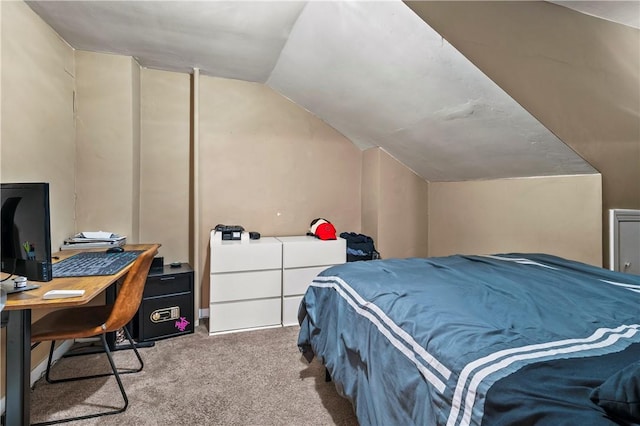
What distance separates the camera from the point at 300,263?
296 centimetres

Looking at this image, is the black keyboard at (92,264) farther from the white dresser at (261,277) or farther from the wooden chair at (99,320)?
the white dresser at (261,277)

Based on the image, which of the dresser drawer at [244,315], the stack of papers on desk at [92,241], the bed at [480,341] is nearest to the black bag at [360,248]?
the dresser drawer at [244,315]

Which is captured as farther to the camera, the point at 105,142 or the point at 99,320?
the point at 105,142

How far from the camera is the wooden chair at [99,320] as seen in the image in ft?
5.32

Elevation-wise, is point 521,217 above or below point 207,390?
above

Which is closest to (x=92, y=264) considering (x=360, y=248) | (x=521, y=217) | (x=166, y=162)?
(x=166, y=162)

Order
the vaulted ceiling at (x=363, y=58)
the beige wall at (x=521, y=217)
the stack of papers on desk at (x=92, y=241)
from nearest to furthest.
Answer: the vaulted ceiling at (x=363, y=58) → the beige wall at (x=521, y=217) → the stack of papers on desk at (x=92, y=241)

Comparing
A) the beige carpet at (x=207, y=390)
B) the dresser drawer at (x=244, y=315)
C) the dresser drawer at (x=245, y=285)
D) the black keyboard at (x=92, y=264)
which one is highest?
the black keyboard at (x=92, y=264)

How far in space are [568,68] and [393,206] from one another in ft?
6.04

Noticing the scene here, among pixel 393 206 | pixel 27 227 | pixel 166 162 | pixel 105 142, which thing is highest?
pixel 105 142

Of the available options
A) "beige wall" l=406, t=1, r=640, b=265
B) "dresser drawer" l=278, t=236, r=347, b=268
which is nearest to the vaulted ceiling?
"beige wall" l=406, t=1, r=640, b=265

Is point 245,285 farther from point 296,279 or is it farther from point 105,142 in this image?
point 105,142

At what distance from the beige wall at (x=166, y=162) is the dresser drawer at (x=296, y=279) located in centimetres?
100

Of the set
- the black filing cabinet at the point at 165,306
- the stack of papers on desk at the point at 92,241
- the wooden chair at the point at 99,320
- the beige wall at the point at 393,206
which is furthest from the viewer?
the beige wall at the point at 393,206
